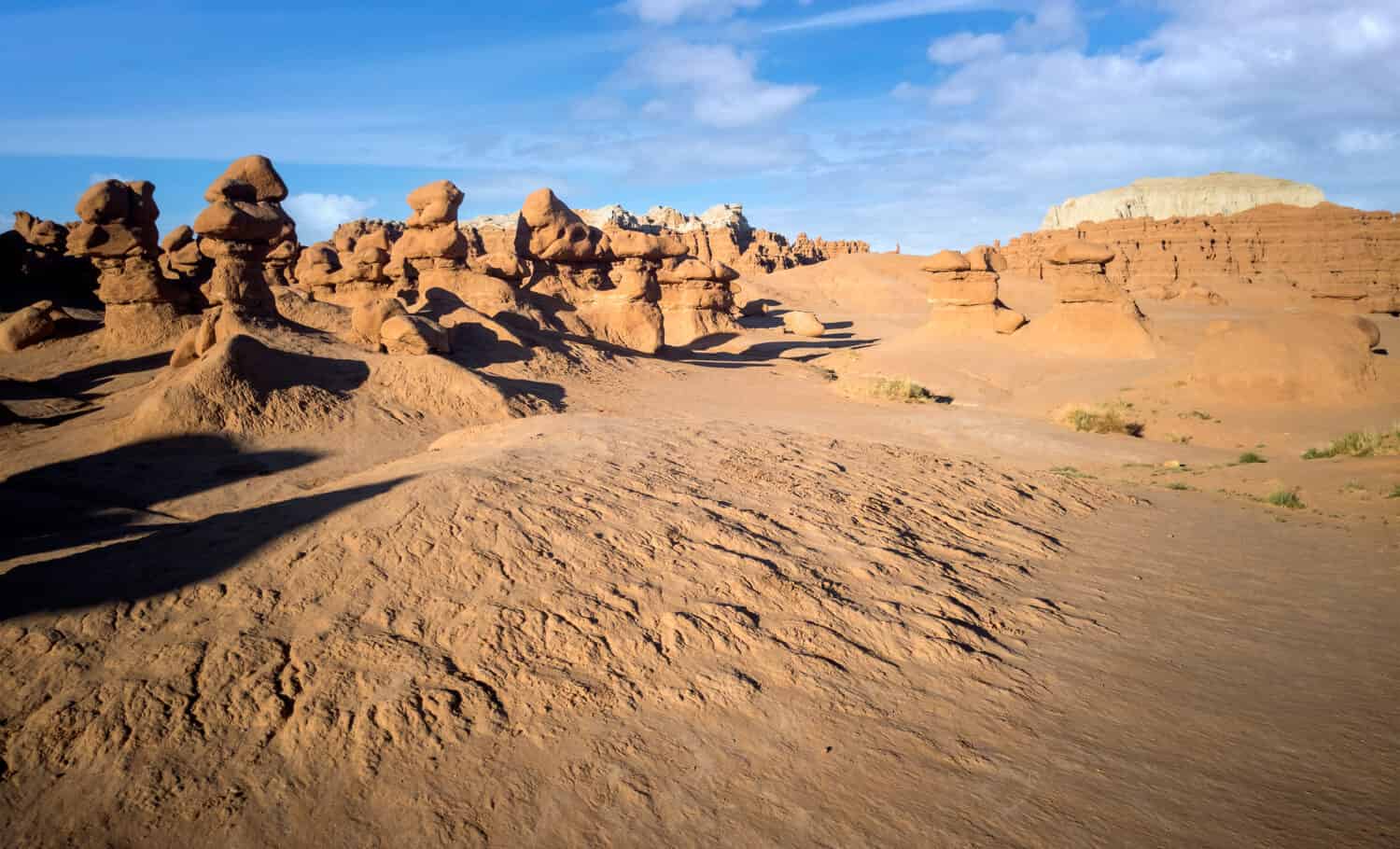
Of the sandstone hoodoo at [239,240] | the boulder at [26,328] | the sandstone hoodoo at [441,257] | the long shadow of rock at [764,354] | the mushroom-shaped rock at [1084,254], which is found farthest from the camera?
the long shadow of rock at [764,354]

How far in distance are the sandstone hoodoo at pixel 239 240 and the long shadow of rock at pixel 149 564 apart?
12159 mm

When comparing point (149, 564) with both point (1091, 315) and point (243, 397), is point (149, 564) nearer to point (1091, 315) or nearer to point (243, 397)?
point (243, 397)

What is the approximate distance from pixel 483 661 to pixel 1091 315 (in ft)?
67.4

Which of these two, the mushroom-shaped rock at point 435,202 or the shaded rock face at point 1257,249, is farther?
the shaded rock face at point 1257,249

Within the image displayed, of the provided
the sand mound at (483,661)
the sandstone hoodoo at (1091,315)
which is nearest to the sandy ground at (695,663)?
the sand mound at (483,661)

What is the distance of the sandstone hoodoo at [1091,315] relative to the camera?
19438 millimetres

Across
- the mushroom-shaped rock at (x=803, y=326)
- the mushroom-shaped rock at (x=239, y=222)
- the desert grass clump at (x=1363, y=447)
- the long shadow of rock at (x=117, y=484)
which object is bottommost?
the long shadow of rock at (x=117, y=484)

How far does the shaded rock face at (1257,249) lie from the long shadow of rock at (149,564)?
41630mm

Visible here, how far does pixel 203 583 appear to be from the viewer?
378cm

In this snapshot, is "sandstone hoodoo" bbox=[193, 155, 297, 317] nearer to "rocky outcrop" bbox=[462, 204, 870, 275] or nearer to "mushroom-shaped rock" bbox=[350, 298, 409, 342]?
"mushroom-shaped rock" bbox=[350, 298, 409, 342]

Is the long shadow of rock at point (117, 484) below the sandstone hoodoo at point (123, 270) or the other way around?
below

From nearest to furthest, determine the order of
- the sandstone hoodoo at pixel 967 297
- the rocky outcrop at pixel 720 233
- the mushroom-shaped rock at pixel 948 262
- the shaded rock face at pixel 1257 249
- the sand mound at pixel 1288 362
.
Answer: the sand mound at pixel 1288 362
the mushroom-shaped rock at pixel 948 262
the sandstone hoodoo at pixel 967 297
the shaded rock face at pixel 1257 249
the rocky outcrop at pixel 720 233

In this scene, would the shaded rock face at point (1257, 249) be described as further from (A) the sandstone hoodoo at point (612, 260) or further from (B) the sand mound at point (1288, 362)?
(B) the sand mound at point (1288, 362)

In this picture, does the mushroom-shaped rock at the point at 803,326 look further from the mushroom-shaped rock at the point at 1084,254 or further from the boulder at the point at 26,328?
the boulder at the point at 26,328
